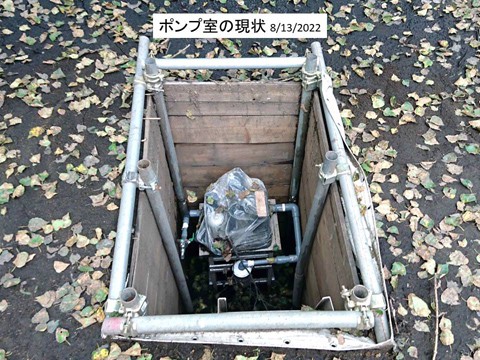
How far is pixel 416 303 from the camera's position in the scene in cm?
301

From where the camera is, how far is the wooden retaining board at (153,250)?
3.08 meters

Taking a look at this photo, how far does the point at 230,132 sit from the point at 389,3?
8.92 feet

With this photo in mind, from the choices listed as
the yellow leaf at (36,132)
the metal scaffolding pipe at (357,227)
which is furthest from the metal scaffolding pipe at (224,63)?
the yellow leaf at (36,132)

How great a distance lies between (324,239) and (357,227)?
35.4 inches

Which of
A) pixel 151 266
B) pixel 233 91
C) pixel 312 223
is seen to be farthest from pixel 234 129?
pixel 151 266

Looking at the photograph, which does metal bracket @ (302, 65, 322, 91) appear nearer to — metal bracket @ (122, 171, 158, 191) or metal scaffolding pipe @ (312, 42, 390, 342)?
metal scaffolding pipe @ (312, 42, 390, 342)

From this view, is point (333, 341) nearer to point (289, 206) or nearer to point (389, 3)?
point (289, 206)

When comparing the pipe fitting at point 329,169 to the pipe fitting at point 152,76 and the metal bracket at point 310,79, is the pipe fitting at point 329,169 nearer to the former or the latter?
the metal bracket at point 310,79

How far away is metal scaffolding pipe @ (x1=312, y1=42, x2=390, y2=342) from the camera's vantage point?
2574 mm

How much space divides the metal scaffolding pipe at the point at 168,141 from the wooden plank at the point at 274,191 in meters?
0.19

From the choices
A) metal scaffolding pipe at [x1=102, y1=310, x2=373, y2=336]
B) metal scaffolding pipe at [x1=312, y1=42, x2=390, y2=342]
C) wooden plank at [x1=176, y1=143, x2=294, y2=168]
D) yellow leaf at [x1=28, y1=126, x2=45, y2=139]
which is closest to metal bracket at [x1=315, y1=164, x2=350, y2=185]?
metal scaffolding pipe at [x1=312, y1=42, x2=390, y2=342]

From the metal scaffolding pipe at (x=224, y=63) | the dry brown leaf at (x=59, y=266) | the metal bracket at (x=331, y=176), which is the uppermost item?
the metal scaffolding pipe at (x=224, y=63)

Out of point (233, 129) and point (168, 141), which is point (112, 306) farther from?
point (233, 129)

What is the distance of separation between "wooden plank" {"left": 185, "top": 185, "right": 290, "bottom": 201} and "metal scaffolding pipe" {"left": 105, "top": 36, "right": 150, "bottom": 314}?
5.62 feet
